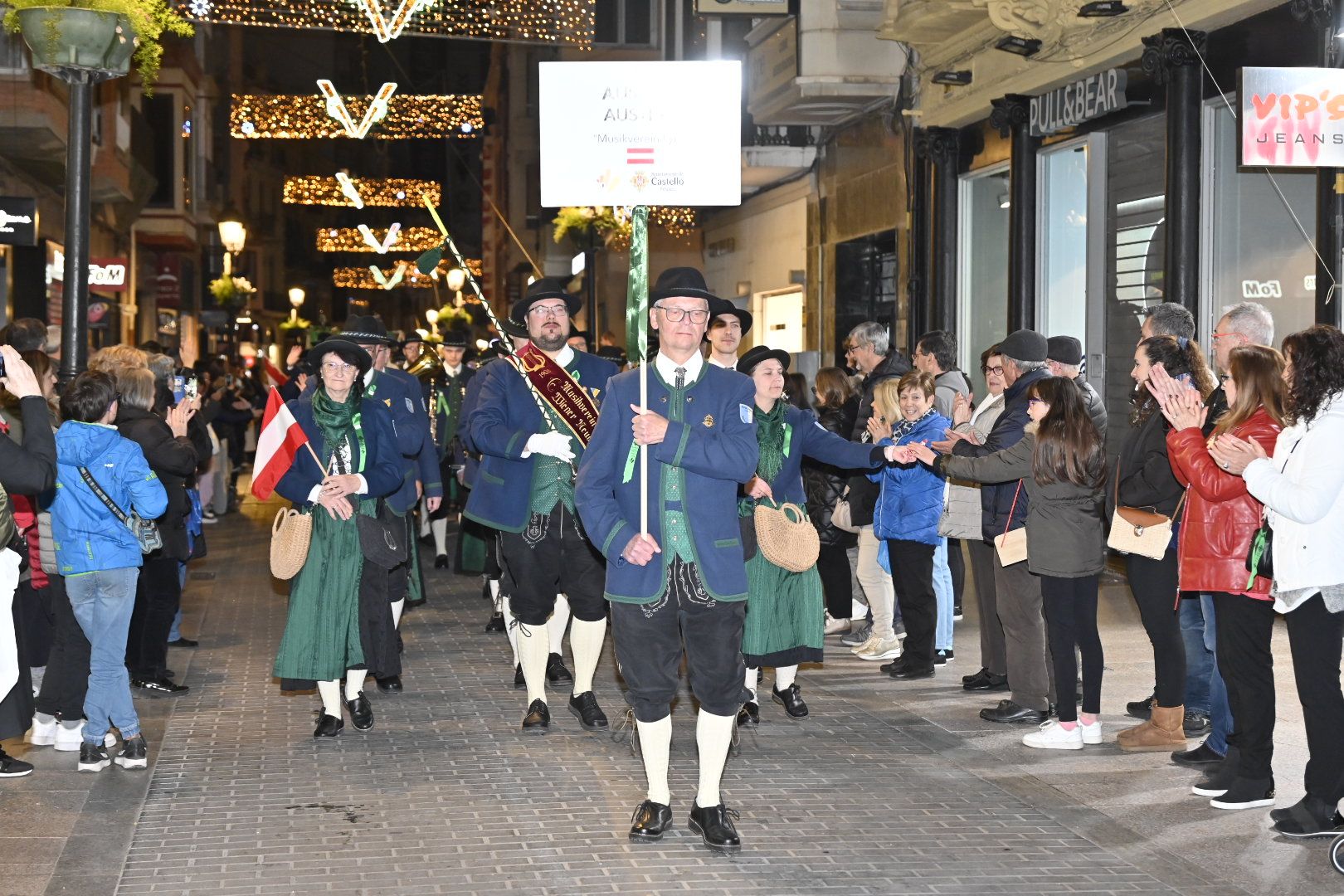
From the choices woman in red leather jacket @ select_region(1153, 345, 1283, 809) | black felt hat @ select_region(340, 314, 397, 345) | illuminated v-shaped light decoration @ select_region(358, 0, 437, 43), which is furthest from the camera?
illuminated v-shaped light decoration @ select_region(358, 0, 437, 43)

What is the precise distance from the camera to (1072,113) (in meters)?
16.0

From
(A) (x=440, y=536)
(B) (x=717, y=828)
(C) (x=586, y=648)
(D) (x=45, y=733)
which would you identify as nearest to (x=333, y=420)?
(C) (x=586, y=648)

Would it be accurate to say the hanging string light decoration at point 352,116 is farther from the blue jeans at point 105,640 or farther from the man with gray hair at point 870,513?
the blue jeans at point 105,640

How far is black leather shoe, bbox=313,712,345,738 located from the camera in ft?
27.6

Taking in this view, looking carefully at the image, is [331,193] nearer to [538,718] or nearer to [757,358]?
[757,358]

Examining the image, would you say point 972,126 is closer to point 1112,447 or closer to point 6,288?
point 1112,447

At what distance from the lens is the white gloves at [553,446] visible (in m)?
8.35

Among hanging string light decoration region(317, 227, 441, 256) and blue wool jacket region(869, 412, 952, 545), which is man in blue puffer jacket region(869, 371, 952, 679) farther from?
hanging string light decoration region(317, 227, 441, 256)

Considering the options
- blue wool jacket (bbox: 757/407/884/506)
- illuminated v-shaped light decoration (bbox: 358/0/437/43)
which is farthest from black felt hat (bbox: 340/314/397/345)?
illuminated v-shaped light decoration (bbox: 358/0/437/43)

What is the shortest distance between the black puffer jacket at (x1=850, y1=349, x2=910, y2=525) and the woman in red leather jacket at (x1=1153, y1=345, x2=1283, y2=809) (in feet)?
12.8

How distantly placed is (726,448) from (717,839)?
1.52m

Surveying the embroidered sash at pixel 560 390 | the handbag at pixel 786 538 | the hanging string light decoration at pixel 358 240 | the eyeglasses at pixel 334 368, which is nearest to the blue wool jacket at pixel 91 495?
the eyeglasses at pixel 334 368

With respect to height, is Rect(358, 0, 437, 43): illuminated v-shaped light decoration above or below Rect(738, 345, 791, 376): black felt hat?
above

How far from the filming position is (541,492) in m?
8.59
